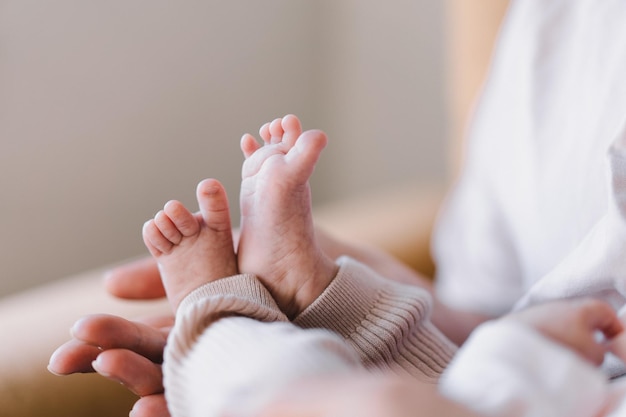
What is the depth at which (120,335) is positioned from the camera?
421mm

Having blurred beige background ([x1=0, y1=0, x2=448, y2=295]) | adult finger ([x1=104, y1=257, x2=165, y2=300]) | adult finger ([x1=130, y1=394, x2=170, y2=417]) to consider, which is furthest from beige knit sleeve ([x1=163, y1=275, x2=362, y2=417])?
blurred beige background ([x1=0, y1=0, x2=448, y2=295])

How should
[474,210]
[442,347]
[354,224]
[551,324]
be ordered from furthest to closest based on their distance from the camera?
[354,224] → [474,210] → [442,347] → [551,324]

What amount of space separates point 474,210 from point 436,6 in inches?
29.5

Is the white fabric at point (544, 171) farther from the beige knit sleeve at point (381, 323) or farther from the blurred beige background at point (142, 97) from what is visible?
the blurred beige background at point (142, 97)

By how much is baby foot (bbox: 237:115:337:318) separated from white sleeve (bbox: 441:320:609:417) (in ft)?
0.48

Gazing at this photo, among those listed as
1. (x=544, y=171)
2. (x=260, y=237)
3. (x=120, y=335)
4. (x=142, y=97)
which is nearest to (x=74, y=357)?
(x=120, y=335)

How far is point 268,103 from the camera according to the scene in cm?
119

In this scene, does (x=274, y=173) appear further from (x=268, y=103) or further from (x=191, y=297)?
(x=268, y=103)

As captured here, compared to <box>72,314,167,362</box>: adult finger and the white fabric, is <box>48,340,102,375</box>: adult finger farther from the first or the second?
the white fabric

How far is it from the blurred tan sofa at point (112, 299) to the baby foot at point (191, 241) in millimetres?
121

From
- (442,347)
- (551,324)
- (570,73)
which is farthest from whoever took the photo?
(570,73)

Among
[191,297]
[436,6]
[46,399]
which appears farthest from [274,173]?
[436,6]

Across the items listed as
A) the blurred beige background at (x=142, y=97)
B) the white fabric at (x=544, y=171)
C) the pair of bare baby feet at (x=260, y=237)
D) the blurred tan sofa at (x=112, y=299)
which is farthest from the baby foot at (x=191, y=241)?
the blurred beige background at (x=142, y=97)

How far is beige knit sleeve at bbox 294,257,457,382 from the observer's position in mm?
431
